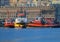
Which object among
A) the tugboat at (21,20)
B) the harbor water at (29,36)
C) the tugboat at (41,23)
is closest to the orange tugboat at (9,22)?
the tugboat at (21,20)

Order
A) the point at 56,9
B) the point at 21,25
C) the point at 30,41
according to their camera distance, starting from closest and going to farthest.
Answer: the point at 30,41
the point at 21,25
the point at 56,9

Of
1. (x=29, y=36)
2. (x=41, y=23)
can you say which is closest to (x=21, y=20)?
(x=41, y=23)

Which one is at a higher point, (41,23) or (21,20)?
(21,20)

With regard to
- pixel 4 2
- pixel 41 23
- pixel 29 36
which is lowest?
pixel 41 23

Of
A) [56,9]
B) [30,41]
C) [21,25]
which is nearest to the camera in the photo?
[30,41]

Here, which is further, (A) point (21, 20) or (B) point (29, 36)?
(A) point (21, 20)

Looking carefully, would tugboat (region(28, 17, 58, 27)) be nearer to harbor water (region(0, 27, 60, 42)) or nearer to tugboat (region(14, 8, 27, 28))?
tugboat (region(14, 8, 27, 28))

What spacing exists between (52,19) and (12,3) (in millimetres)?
2509

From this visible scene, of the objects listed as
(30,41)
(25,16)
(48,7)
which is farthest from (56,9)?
(30,41)

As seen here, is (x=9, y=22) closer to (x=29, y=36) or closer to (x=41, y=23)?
A: (x=41, y=23)

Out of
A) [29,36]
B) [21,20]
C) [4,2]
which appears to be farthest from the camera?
[4,2]

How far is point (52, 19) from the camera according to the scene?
16172mm

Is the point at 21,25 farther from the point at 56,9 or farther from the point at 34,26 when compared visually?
the point at 56,9

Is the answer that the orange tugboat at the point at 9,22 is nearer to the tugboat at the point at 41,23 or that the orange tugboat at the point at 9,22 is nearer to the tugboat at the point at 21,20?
the tugboat at the point at 21,20
